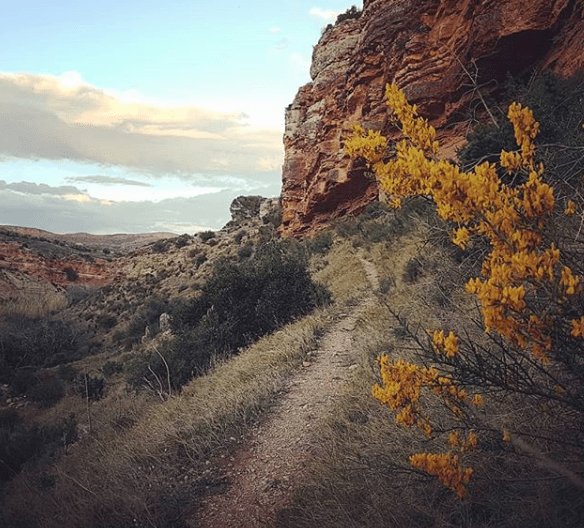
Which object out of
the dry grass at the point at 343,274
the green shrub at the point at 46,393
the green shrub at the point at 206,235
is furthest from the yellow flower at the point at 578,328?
the green shrub at the point at 206,235

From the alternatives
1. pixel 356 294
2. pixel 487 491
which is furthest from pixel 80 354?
pixel 487 491

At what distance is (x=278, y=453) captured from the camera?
439cm

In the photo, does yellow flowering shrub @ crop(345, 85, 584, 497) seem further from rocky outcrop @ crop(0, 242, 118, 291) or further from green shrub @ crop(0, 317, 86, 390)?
rocky outcrop @ crop(0, 242, 118, 291)

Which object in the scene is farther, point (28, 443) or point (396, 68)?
point (396, 68)

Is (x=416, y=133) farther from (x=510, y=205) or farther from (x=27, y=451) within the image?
(x=27, y=451)

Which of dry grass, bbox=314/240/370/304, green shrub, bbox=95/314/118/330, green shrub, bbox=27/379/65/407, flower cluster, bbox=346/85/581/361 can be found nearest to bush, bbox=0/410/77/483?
green shrub, bbox=27/379/65/407

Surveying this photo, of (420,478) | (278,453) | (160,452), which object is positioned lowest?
(160,452)

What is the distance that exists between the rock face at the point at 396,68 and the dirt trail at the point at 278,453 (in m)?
5.37

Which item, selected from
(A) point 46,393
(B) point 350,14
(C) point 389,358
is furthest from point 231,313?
(B) point 350,14

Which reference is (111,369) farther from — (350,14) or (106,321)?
(350,14)

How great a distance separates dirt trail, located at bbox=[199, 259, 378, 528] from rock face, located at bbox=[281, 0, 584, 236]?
537 cm

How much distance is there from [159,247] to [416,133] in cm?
4046

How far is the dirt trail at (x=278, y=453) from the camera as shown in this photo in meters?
3.58

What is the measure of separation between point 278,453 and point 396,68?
20949 mm
